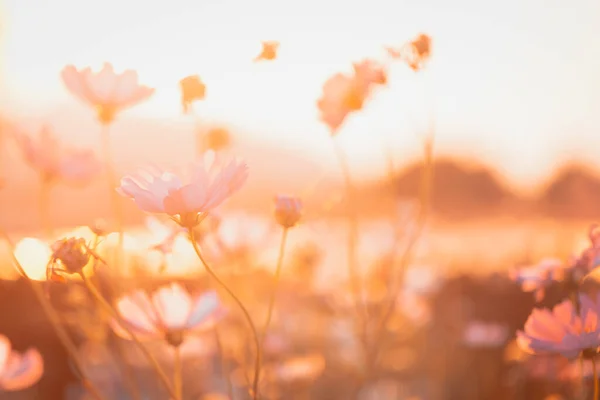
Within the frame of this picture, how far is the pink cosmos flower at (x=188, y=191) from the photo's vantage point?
52 centimetres

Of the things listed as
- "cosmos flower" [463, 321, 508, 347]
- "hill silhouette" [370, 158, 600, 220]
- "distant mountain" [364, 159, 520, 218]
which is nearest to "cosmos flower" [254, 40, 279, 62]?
"hill silhouette" [370, 158, 600, 220]

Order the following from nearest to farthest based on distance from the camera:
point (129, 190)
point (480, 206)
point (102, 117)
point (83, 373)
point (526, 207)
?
point (129, 190), point (83, 373), point (102, 117), point (526, 207), point (480, 206)

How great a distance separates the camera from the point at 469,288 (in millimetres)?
2383

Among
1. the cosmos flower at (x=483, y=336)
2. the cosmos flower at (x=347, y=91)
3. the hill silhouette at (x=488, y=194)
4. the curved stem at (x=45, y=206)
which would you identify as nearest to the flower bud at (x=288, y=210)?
the cosmos flower at (x=347, y=91)

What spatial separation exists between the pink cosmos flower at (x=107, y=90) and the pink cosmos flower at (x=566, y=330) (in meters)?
0.42

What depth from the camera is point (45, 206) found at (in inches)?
33.3

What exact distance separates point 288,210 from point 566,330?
0.23m

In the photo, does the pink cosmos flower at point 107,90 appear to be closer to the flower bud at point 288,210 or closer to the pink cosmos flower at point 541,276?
the flower bud at point 288,210

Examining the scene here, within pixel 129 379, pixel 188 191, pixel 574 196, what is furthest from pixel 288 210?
pixel 574 196

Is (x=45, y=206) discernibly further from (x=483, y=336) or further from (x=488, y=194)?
(x=488, y=194)

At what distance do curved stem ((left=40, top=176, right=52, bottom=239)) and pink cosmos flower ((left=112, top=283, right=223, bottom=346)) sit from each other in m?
0.17

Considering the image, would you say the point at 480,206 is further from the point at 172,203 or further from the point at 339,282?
the point at 172,203

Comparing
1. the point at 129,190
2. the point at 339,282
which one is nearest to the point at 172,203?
the point at 129,190

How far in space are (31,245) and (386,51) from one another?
344 mm
